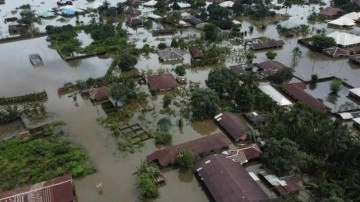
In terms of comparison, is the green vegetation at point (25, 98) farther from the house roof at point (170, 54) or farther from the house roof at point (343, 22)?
the house roof at point (343, 22)

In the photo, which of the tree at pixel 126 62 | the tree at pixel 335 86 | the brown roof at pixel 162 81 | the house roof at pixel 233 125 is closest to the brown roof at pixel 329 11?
the tree at pixel 335 86

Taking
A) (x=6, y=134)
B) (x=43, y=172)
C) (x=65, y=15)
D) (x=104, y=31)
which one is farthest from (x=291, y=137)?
(x=65, y=15)

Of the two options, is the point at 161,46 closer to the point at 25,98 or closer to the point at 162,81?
the point at 162,81

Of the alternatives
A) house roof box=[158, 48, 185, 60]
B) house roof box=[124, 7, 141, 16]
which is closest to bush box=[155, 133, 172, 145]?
house roof box=[158, 48, 185, 60]

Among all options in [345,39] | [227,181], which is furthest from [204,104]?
[345,39]

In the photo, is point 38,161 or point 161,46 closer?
point 38,161

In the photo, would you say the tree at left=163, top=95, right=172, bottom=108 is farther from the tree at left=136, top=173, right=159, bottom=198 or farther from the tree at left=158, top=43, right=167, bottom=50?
the tree at left=158, top=43, right=167, bottom=50
